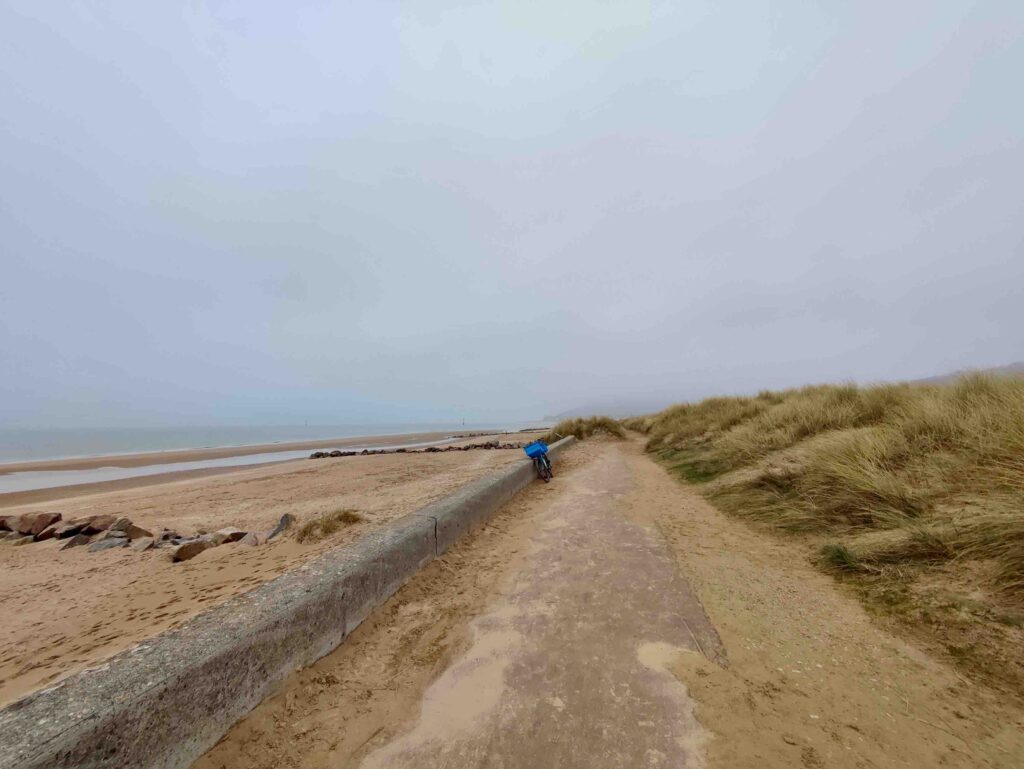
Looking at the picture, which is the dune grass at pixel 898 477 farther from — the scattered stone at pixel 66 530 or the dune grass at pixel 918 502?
the scattered stone at pixel 66 530

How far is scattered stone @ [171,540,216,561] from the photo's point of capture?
14.3 feet

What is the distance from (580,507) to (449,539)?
7.53 feet

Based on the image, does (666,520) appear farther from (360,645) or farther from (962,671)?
(360,645)

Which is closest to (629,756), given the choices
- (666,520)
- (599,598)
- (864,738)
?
(864,738)

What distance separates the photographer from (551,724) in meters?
1.80

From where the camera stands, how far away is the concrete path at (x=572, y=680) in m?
1.68

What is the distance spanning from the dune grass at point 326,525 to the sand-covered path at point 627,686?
1.62 m

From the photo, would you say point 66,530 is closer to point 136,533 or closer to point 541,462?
point 136,533

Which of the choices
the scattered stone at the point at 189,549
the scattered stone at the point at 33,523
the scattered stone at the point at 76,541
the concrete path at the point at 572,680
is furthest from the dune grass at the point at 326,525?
the scattered stone at the point at 33,523

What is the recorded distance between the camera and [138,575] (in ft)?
13.1

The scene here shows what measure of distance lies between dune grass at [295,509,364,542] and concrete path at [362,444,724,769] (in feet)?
7.46

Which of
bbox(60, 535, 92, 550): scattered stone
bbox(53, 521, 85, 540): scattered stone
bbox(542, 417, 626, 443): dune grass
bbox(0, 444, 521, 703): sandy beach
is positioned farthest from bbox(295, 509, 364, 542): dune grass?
bbox(542, 417, 626, 443): dune grass

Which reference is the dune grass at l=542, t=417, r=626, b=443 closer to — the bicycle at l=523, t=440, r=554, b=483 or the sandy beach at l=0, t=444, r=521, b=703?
the bicycle at l=523, t=440, r=554, b=483

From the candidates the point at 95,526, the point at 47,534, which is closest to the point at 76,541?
the point at 95,526
